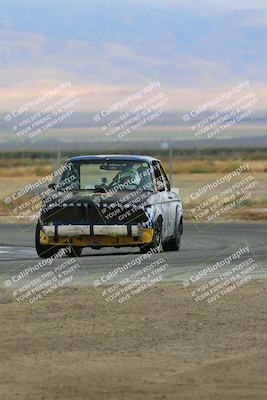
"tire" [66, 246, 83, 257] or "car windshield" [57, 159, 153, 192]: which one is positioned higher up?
"car windshield" [57, 159, 153, 192]

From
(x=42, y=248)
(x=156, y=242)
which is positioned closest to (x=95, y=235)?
(x=42, y=248)

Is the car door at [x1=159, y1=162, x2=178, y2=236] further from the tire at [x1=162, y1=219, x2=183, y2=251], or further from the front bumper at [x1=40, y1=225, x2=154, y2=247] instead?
the front bumper at [x1=40, y1=225, x2=154, y2=247]

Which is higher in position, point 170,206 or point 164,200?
point 164,200

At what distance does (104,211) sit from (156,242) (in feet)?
3.94

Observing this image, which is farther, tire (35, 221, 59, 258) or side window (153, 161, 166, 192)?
side window (153, 161, 166, 192)

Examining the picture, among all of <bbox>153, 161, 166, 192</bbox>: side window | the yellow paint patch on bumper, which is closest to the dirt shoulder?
the yellow paint patch on bumper

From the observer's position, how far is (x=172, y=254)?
73.0ft

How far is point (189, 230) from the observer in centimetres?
2992

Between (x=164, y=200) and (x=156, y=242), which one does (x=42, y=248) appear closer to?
(x=156, y=242)

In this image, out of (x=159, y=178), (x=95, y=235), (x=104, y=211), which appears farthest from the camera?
(x=159, y=178)

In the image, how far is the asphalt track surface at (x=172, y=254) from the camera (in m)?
18.7

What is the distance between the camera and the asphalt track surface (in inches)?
736

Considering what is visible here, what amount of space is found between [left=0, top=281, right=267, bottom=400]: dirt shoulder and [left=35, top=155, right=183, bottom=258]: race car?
15.9ft

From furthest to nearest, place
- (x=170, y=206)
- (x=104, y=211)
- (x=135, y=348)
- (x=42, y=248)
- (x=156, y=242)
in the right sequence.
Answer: (x=170, y=206) → (x=156, y=242) → (x=42, y=248) → (x=104, y=211) → (x=135, y=348)
